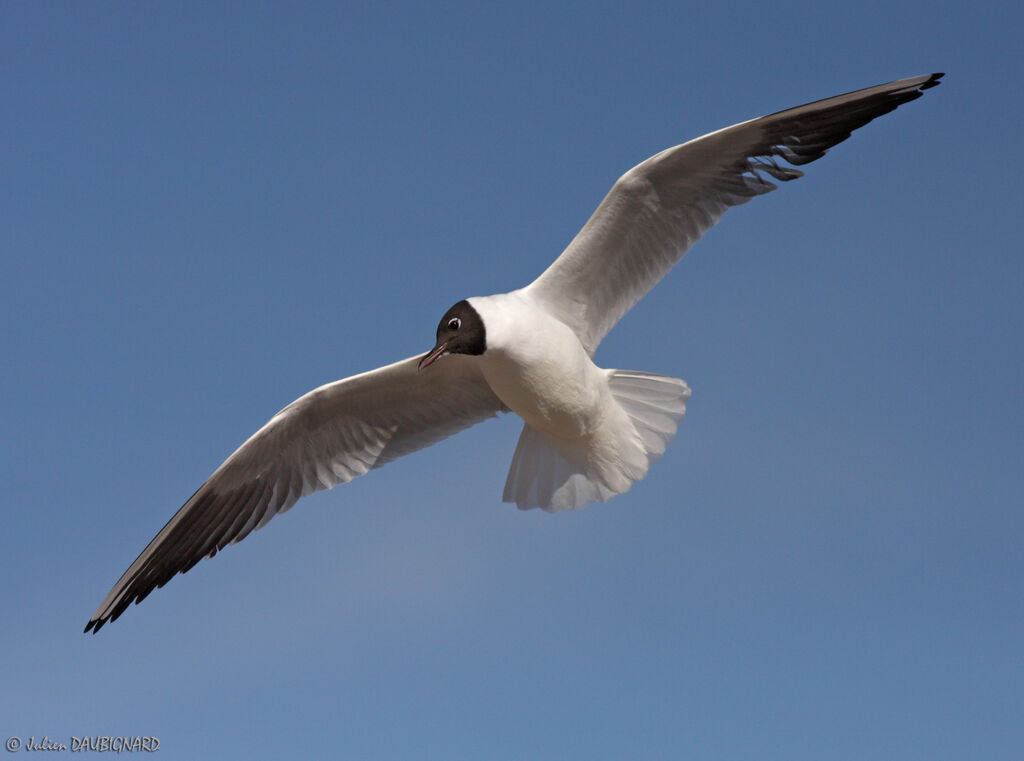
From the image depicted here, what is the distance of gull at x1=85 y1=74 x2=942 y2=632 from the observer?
7.37 metres

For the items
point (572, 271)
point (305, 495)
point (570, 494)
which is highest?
point (572, 271)

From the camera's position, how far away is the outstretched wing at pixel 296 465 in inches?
330

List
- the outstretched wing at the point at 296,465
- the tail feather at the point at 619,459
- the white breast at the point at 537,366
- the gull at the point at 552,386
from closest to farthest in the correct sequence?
the white breast at the point at 537,366 < the gull at the point at 552,386 < the tail feather at the point at 619,459 < the outstretched wing at the point at 296,465

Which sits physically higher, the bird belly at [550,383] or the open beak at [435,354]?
the open beak at [435,354]

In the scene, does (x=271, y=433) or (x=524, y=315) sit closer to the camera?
(x=524, y=315)

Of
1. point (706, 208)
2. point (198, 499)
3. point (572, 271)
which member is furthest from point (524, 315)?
point (198, 499)

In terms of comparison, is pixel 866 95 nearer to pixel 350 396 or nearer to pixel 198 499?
pixel 350 396

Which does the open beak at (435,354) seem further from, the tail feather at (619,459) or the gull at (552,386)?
the tail feather at (619,459)

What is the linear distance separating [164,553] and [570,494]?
291 centimetres

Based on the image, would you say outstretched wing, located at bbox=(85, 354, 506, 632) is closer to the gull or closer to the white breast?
the gull

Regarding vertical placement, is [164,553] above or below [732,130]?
below

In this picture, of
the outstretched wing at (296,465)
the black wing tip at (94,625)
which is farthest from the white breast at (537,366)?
the black wing tip at (94,625)

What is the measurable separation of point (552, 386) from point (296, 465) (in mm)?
2147

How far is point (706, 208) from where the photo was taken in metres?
7.64
